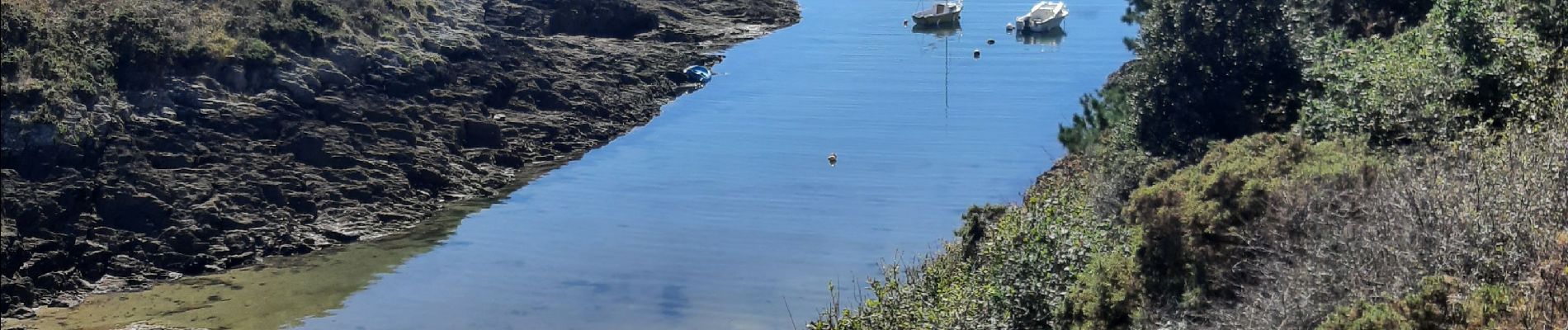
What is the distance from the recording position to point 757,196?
4000 centimetres

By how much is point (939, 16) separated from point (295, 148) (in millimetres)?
37601

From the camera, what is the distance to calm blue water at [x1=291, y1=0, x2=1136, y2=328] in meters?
31.6

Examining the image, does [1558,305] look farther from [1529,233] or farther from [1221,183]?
[1221,183]

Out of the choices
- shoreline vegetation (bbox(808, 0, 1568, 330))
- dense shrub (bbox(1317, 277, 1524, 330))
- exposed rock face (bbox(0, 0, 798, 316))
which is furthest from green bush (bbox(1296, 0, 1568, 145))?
exposed rock face (bbox(0, 0, 798, 316))

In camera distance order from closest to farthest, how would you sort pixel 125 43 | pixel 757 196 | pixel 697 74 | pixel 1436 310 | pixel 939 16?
pixel 1436 310
pixel 125 43
pixel 757 196
pixel 697 74
pixel 939 16

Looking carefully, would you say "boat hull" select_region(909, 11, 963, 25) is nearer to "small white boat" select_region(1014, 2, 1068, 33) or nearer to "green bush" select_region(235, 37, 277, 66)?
"small white boat" select_region(1014, 2, 1068, 33)

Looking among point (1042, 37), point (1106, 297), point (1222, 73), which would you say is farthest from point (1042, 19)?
point (1106, 297)

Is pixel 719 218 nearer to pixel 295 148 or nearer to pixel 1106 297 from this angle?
pixel 295 148

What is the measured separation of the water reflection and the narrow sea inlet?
476 centimetres

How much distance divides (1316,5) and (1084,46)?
36245 millimetres

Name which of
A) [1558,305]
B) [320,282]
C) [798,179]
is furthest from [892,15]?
[1558,305]

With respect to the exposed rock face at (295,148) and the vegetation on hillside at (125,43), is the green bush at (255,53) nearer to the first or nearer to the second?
the vegetation on hillside at (125,43)

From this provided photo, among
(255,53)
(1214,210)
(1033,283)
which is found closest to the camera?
(1214,210)

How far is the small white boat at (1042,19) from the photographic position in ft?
221
